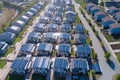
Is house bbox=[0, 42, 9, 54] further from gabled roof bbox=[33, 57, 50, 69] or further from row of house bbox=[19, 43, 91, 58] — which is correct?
gabled roof bbox=[33, 57, 50, 69]

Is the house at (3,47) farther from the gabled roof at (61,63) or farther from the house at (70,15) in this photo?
the house at (70,15)

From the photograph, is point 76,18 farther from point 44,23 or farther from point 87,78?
point 87,78

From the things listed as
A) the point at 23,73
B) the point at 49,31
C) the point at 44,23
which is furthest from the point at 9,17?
the point at 23,73

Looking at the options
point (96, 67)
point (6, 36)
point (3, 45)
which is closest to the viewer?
point (96, 67)

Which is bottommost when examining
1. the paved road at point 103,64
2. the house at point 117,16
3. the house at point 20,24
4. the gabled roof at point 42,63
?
the paved road at point 103,64

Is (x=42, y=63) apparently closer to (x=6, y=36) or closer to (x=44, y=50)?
(x=44, y=50)

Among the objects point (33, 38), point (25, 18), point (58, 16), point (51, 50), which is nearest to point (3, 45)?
point (33, 38)

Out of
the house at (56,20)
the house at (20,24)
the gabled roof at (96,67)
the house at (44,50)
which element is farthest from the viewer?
the house at (56,20)

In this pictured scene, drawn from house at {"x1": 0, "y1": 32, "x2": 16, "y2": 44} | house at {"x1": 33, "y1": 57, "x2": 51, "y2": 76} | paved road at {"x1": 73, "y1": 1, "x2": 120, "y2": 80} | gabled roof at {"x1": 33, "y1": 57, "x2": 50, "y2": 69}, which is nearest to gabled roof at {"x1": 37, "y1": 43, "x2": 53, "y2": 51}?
gabled roof at {"x1": 33, "y1": 57, "x2": 50, "y2": 69}

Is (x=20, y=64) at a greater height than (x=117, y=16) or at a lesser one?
greater

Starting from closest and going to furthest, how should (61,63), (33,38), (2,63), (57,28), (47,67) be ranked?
(47,67)
(61,63)
(2,63)
(33,38)
(57,28)

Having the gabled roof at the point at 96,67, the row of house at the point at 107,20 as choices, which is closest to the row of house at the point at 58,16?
the row of house at the point at 107,20
